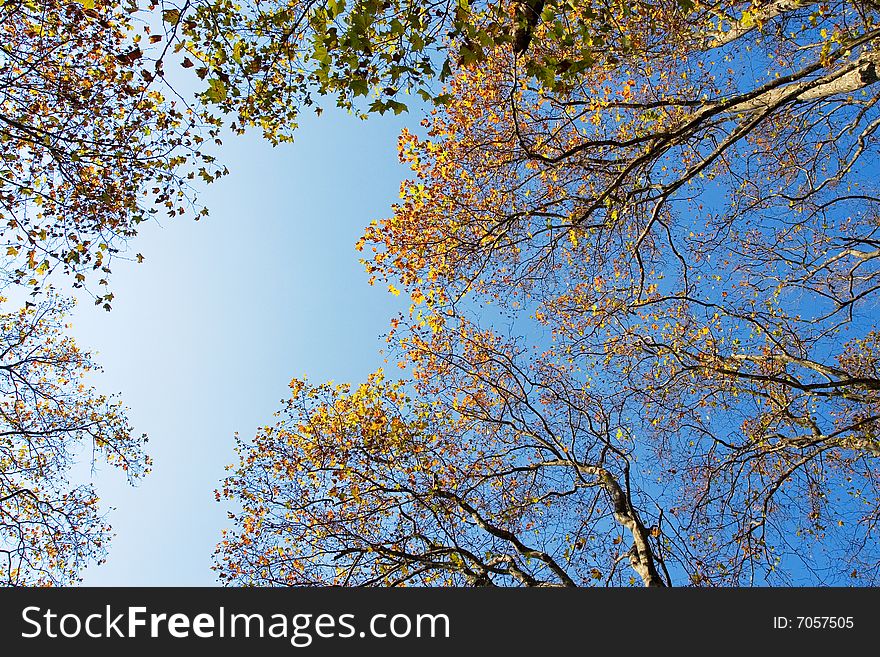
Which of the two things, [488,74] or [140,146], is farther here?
[488,74]

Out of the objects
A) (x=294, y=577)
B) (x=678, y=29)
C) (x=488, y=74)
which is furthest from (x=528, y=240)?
(x=294, y=577)

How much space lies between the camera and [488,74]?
9.43 meters

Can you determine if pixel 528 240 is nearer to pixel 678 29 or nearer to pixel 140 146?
pixel 678 29

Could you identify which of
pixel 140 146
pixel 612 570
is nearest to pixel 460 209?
pixel 140 146

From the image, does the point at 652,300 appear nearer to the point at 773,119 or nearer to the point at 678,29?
the point at 773,119

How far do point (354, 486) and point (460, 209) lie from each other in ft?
19.9

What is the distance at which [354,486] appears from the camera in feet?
36.4

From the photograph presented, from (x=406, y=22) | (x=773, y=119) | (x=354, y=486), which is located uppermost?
(x=773, y=119)

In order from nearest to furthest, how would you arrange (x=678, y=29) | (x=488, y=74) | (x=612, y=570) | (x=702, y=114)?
(x=702, y=114), (x=678, y=29), (x=488, y=74), (x=612, y=570)

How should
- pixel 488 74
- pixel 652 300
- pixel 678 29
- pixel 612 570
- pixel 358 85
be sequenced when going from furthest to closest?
pixel 652 300 < pixel 612 570 < pixel 488 74 < pixel 678 29 < pixel 358 85

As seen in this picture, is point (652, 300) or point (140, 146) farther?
point (652, 300)

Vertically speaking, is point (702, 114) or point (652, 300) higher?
point (702, 114)

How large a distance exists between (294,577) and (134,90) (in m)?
8.94

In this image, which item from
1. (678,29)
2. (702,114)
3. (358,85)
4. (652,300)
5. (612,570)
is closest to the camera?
(358,85)
